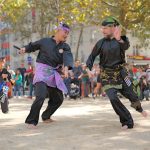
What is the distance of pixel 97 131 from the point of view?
7957 millimetres

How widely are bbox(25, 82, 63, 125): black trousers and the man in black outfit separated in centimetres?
113

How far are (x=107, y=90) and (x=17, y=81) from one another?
1587 centimetres

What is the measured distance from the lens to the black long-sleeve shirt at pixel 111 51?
26.9 feet

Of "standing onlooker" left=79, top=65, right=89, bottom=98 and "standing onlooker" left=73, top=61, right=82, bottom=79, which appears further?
"standing onlooker" left=79, top=65, right=89, bottom=98

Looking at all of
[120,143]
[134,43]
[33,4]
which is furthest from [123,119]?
[134,43]

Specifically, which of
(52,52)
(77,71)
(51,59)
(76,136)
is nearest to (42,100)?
(51,59)

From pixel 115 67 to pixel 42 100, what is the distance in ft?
4.81

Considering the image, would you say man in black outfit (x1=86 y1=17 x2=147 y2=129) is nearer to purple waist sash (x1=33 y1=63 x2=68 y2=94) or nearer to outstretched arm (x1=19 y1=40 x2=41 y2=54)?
purple waist sash (x1=33 y1=63 x2=68 y2=94)

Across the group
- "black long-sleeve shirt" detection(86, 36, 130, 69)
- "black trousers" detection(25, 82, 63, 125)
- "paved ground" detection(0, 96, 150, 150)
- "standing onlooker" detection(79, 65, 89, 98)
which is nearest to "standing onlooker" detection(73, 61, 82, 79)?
"standing onlooker" detection(79, 65, 89, 98)

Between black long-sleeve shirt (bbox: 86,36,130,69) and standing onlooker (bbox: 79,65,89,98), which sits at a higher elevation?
black long-sleeve shirt (bbox: 86,36,130,69)

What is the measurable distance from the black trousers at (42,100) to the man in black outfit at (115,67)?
1131 millimetres

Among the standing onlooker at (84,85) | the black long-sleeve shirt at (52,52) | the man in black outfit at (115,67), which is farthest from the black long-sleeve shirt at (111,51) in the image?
the standing onlooker at (84,85)

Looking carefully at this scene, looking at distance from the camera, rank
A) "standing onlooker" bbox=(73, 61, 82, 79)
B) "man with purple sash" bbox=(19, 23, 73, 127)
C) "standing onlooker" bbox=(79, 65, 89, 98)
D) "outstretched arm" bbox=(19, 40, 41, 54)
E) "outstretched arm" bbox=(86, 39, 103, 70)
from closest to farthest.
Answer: "outstretched arm" bbox=(86, 39, 103, 70) < "man with purple sash" bbox=(19, 23, 73, 127) < "outstretched arm" bbox=(19, 40, 41, 54) < "standing onlooker" bbox=(73, 61, 82, 79) < "standing onlooker" bbox=(79, 65, 89, 98)

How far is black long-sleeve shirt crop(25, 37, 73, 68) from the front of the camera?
28.8ft
